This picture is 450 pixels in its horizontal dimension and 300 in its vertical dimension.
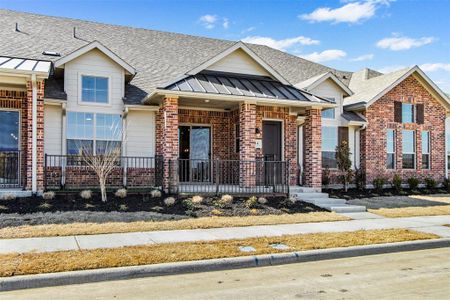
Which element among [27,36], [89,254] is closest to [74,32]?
[27,36]

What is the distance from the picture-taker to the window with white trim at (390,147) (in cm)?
1998

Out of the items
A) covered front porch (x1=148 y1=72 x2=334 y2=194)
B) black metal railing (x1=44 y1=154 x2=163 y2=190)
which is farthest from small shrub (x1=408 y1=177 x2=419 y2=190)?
black metal railing (x1=44 y1=154 x2=163 y2=190)

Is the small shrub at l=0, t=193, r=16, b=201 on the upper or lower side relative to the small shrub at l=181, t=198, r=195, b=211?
upper

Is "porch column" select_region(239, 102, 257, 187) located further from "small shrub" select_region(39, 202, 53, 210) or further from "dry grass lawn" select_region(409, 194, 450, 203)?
"dry grass lawn" select_region(409, 194, 450, 203)

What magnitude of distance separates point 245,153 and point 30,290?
9914mm

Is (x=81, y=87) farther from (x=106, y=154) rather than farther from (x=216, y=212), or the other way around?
(x=216, y=212)

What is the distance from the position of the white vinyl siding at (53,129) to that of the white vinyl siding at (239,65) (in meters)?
5.62

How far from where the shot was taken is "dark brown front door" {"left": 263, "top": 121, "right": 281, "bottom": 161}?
1678 centimetres

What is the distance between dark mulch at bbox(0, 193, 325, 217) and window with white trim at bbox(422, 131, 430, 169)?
1044cm

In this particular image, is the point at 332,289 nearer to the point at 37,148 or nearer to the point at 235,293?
the point at 235,293

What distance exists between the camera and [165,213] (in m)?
11.3

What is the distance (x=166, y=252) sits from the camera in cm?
725

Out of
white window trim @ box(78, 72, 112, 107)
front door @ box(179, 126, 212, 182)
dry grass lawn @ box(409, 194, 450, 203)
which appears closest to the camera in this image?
white window trim @ box(78, 72, 112, 107)

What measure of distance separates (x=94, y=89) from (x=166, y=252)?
933cm
